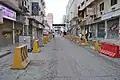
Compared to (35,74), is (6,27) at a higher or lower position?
higher

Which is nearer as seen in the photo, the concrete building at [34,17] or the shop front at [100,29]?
the shop front at [100,29]

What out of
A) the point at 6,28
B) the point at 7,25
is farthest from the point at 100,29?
the point at 6,28

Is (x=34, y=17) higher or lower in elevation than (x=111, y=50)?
higher

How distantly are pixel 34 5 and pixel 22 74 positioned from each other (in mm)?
53028

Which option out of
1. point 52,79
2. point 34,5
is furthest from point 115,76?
point 34,5

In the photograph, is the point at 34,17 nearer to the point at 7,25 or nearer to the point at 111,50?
the point at 7,25

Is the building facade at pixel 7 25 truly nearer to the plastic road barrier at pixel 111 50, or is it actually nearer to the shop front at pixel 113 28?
the plastic road barrier at pixel 111 50

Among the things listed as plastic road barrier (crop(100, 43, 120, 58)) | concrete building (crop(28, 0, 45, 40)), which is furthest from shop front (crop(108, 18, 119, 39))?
concrete building (crop(28, 0, 45, 40))

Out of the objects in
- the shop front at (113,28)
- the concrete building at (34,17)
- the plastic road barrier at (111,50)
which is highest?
the concrete building at (34,17)

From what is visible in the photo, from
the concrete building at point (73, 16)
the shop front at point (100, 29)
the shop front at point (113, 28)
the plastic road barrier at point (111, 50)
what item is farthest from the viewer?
the concrete building at point (73, 16)

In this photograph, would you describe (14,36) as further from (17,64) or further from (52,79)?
(52,79)

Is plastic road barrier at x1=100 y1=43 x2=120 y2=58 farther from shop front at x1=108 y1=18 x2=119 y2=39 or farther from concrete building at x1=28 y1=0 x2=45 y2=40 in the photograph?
concrete building at x1=28 y1=0 x2=45 y2=40

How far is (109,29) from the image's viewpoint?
107 feet

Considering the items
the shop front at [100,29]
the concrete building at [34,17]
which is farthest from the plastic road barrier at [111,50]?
the concrete building at [34,17]
